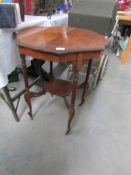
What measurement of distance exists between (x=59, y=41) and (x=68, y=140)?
78 cm

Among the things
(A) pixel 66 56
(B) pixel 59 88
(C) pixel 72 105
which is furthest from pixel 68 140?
(A) pixel 66 56

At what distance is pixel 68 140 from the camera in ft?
4.21

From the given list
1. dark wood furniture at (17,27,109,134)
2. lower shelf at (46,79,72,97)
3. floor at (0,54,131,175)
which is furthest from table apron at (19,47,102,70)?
floor at (0,54,131,175)

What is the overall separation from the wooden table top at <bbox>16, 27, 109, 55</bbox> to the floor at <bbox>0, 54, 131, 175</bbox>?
Answer: 29.2 inches

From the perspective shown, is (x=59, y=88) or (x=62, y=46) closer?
(x=62, y=46)

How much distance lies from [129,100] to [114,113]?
1.10 feet

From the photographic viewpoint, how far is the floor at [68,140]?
1.09 metres

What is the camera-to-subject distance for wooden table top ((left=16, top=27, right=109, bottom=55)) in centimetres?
89

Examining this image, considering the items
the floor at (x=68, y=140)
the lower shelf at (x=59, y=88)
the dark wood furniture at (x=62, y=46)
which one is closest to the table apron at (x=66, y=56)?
the dark wood furniture at (x=62, y=46)

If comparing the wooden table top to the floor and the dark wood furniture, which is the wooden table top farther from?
the floor

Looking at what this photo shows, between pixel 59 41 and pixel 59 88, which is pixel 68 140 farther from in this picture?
pixel 59 41

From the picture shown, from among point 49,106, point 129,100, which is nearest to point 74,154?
point 49,106

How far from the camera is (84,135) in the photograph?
1.33 metres

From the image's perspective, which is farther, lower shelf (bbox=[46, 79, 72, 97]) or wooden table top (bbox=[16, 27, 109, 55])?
lower shelf (bbox=[46, 79, 72, 97])
